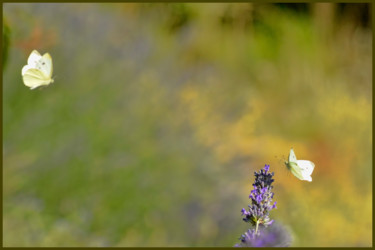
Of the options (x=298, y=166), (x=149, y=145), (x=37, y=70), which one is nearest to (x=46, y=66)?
(x=37, y=70)

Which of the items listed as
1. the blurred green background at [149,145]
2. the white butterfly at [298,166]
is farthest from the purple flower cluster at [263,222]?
the blurred green background at [149,145]

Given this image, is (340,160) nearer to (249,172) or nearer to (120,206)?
(249,172)

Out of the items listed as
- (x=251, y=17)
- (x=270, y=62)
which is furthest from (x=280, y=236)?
(x=251, y=17)

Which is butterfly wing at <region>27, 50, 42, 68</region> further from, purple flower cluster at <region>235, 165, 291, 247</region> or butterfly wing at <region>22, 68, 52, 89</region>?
purple flower cluster at <region>235, 165, 291, 247</region>

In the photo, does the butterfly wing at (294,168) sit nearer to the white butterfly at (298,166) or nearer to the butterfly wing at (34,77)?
the white butterfly at (298,166)

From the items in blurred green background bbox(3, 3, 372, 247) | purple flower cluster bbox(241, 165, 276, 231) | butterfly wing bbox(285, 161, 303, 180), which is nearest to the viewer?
purple flower cluster bbox(241, 165, 276, 231)

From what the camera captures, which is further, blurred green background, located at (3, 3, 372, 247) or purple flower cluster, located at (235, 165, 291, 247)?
blurred green background, located at (3, 3, 372, 247)

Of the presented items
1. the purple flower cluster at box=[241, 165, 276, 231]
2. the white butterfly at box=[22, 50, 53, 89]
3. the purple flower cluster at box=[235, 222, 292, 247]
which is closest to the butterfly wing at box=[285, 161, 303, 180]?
the purple flower cluster at box=[241, 165, 276, 231]
